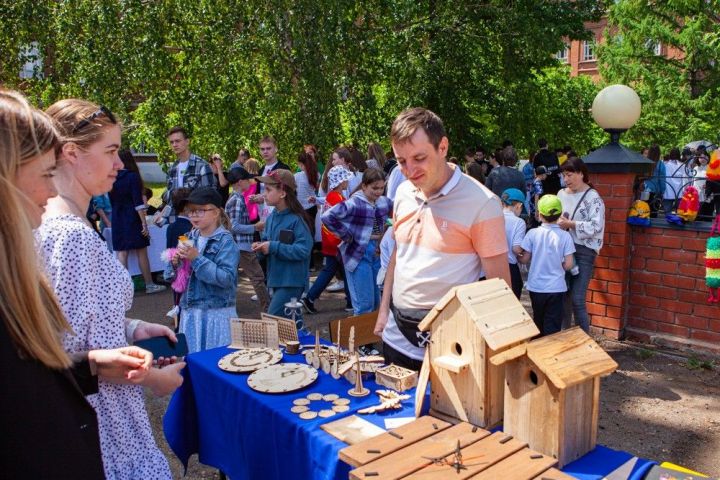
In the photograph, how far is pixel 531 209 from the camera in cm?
1205

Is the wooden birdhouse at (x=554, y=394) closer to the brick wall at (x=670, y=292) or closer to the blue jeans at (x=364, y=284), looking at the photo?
the blue jeans at (x=364, y=284)

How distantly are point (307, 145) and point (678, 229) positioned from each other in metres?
5.69

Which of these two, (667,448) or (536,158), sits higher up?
(536,158)

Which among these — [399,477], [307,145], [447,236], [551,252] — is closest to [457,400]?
[399,477]

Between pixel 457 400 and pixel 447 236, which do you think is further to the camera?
pixel 447 236

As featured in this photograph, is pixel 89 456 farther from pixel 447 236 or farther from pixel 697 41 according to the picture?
pixel 697 41

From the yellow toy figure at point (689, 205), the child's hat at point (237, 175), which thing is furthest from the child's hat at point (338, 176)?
the yellow toy figure at point (689, 205)

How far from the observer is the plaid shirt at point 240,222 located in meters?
6.53

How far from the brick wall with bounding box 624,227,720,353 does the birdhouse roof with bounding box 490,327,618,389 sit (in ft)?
12.2

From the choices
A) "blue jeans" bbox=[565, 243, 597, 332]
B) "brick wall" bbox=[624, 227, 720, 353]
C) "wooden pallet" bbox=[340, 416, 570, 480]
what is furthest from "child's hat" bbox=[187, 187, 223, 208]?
"brick wall" bbox=[624, 227, 720, 353]

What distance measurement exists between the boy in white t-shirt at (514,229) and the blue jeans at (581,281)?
478 millimetres

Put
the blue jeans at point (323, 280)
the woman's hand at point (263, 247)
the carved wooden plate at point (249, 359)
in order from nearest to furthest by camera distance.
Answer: the carved wooden plate at point (249, 359) → the woman's hand at point (263, 247) → the blue jeans at point (323, 280)

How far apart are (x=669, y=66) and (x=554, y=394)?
23823 mm

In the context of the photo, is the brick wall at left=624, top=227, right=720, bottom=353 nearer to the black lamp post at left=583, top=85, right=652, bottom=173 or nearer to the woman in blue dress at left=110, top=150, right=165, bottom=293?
the black lamp post at left=583, top=85, right=652, bottom=173
